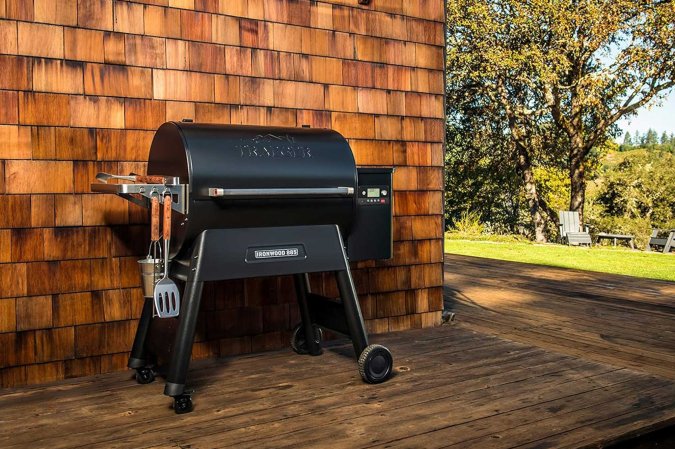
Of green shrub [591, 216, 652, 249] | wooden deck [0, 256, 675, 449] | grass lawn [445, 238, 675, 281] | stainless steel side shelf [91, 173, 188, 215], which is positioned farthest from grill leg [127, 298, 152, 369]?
green shrub [591, 216, 652, 249]

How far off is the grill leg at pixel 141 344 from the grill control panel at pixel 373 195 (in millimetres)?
1249

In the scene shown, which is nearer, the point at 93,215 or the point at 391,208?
the point at 93,215

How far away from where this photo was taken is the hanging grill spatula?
2.73m

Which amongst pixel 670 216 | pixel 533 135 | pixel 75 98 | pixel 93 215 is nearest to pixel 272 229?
pixel 93 215

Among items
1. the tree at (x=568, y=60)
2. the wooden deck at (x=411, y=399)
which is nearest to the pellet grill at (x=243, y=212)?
the wooden deck at (x=411, y=399)

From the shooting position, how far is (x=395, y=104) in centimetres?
417

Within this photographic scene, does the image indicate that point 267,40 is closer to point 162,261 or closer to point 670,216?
point 162,261

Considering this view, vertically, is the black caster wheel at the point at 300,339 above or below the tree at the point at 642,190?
below

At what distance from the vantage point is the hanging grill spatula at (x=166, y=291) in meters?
2.73

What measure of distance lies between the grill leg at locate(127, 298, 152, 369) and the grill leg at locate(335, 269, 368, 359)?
860 millimetres

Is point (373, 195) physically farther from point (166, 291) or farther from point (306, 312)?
point (166, 291)

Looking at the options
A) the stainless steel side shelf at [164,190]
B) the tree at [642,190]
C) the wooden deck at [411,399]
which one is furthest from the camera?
the tree at [642,190]

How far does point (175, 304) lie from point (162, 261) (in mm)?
213

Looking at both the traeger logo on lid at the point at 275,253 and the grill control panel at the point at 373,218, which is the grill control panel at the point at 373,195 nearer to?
the grill control panel at the point at 373,218
